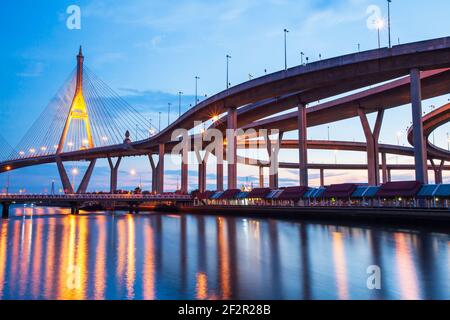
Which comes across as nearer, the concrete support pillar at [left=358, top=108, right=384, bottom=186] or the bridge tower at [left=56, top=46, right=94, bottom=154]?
the concrete support pillar at [left=358, top=108, right=384, bottom=186]

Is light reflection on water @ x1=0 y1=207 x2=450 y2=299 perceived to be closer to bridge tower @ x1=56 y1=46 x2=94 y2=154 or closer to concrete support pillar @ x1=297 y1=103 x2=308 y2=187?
concrete support pillar @ x1=297 y1=103 x2=308 y2=187

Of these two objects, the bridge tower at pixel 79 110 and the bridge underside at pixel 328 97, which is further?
the bridge tower at pixel 79 110

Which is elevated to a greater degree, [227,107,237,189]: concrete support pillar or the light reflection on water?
[227,107,237,189]: concrete support pillar

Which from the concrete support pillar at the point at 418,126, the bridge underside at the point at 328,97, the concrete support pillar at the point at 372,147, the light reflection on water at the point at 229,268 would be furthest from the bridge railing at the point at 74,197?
the concrete support pillar at the point at 418,126

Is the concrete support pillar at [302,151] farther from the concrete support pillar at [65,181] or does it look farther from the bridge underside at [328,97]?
the concrete support pillar at [65,181]

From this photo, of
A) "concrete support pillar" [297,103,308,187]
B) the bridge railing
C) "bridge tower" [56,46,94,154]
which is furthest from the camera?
"bridge tower" [56,46,94,154]

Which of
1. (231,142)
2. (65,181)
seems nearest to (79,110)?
(65,181)

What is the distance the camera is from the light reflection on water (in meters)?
14.9

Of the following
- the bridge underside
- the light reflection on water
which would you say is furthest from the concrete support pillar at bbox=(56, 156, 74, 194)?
the light reflection on water

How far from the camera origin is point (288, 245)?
28312mm

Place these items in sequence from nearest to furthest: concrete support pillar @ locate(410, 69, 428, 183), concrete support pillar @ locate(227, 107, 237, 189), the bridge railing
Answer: concrete support pillar @ locate(410, 69, 428, 183) → concrete support pillar @ locate(227, 107, 237, 189) → the bridge railing

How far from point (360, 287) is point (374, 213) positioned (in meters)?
29.2

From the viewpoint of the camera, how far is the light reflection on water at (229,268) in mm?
14852
